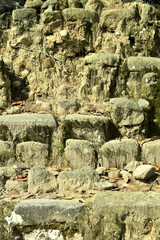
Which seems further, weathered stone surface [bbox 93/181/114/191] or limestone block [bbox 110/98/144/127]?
limestone block [bbox 110/98/144/127]

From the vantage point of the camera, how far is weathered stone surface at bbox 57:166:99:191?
346 cm

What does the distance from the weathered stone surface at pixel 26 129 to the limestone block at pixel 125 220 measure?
5.06ft

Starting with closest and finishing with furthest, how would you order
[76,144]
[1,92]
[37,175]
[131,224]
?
[131,224]
[37,175]
[76,144]
[1,92]

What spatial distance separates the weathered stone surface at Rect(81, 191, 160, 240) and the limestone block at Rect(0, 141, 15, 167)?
1542mm

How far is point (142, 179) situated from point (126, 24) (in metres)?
3.50

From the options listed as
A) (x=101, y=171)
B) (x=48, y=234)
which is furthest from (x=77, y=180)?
(x=48, y=234)

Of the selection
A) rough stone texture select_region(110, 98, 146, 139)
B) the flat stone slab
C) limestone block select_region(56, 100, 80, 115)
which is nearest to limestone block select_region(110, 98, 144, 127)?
rough stone texture select_region(110, 98, 146, 139)

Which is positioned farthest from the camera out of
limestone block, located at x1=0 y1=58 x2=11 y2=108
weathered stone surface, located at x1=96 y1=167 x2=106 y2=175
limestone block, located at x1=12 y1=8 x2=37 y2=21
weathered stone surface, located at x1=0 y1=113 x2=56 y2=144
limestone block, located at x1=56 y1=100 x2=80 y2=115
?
limestone block, located at x1=12 y1=8 x2=37 y2=21

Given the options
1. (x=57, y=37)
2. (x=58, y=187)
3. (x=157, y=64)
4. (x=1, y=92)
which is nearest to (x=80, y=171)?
(x=58, y=187)

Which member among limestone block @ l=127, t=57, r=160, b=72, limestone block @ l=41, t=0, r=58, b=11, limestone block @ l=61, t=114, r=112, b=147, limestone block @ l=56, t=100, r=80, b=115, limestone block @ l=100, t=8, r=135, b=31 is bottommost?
limestone block @ l=61, t=114, r=112, b=147

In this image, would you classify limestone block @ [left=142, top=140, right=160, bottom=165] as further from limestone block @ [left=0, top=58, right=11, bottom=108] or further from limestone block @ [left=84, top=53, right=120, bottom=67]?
limestone block @ [left=0, top=58, right=11, bottom=108]

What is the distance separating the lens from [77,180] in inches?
137

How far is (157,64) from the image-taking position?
5.17 metres

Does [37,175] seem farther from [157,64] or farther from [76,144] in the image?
[157,64]
